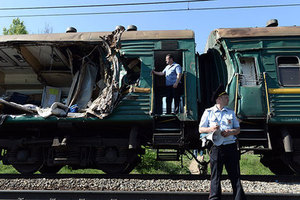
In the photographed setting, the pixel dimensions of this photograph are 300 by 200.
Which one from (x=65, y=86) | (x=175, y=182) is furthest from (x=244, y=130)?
(x=65, y=86)

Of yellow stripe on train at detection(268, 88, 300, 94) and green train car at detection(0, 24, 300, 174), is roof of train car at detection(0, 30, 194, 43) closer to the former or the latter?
green train car at detection(0, 24, 300, 174)

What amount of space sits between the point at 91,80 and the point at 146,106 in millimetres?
2136

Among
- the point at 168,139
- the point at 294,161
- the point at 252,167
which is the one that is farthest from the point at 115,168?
the point at 252,167

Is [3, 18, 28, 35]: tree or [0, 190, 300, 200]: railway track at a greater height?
[3, 18, 28, 35]: tree

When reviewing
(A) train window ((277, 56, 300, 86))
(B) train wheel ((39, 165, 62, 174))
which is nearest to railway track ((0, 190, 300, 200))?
(B) train wheel ((39, 165, 62, 174))

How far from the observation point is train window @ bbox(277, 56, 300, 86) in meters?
5.25

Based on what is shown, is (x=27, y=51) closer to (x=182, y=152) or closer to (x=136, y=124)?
(x=136, y=124)

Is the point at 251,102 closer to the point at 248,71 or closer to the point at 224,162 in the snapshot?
the point at 248,71

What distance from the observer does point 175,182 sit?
4457 mm

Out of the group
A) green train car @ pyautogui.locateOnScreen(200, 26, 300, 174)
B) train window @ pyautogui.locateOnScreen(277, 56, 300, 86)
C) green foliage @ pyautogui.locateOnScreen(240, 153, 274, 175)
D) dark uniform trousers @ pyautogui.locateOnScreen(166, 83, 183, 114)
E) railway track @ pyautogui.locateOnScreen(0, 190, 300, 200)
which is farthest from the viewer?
green foliage @ pyautogui.locateOnScreen(240, 153, 274, 175)

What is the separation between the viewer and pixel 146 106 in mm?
5223

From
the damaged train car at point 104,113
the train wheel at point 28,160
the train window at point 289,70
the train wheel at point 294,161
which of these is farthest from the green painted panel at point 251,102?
the train wheel at point 28,160

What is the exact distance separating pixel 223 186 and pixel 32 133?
509 centimetres

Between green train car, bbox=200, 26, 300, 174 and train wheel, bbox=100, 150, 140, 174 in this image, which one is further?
train wheel, bbox=100, 150, 140, 174
